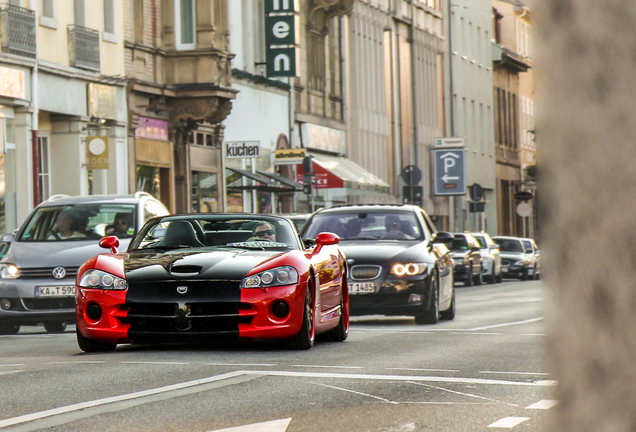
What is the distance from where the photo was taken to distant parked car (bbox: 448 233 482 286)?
36719 mm

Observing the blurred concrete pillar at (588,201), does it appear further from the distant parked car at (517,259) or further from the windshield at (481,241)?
the distant parked car at (517,259)

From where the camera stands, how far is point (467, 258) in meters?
37.0

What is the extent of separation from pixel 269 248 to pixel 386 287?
4.17 meters

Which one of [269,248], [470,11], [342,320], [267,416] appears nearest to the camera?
[267,416]

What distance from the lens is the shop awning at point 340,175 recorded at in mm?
42438

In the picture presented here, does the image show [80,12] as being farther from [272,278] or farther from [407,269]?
[272,278]

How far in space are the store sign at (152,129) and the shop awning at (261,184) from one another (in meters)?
3.00

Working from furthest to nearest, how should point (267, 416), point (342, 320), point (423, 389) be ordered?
1. point (342, 320)
2. point (423, 389)
3. point (267, 416)

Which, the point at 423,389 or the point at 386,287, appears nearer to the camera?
the point at 423,389

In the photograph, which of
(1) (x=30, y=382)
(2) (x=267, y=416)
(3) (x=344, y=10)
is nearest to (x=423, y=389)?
(2) (x=267, y=416)

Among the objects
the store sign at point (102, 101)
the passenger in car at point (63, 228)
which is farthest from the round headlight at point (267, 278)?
the store sign at point (102, 101)

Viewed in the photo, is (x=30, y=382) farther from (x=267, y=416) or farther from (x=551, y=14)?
(x=551, y=14)

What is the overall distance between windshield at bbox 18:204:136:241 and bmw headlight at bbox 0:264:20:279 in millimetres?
1036

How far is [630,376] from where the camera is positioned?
830 millimetres
